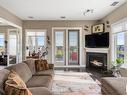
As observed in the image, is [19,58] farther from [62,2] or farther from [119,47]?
[119,47]

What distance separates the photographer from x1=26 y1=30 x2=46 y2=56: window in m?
9.20

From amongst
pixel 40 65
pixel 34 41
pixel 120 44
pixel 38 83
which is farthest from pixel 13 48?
pixel 38 83

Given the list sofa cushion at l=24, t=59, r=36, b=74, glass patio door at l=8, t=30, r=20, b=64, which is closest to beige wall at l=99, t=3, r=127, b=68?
sofa cushion at l=24, t=59, r=36, b=74

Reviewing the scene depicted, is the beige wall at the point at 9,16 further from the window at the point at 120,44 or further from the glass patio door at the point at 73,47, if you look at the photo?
the window at the point at 120,44

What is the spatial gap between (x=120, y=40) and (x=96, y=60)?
2429 millimetres

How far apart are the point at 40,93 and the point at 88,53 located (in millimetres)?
6609

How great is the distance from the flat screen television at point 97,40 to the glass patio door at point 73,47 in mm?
651

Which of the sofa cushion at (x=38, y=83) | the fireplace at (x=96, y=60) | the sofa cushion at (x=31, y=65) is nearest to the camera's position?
the sofa cushion at (x=38, y=83)

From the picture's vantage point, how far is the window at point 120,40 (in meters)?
5.83

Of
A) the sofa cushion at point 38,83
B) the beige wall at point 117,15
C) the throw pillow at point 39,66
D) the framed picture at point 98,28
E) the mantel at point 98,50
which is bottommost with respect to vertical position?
the sofa cushion at point 38,83

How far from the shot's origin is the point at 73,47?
922cm

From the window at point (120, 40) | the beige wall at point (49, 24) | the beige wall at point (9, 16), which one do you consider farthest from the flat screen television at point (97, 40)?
the beige wall at point (9, 16)

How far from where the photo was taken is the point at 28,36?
9.21 metres

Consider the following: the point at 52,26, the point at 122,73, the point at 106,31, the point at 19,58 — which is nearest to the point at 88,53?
the point at 106,31
